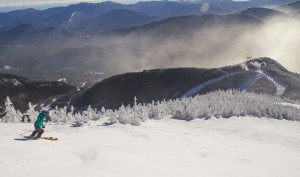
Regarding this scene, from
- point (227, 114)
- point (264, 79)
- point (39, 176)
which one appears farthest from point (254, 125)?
point (264, 79)

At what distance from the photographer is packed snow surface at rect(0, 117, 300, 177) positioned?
19234 mm

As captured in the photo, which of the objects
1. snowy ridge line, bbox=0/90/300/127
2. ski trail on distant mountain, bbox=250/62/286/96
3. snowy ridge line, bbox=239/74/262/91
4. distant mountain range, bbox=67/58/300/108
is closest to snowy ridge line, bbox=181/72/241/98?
distant mountain range, bbox=67/58/300/108

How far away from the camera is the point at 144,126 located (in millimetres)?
37656

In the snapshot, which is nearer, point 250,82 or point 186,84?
point 250,82

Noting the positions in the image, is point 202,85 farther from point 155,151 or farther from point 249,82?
point 155,151

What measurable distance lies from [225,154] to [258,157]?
8.06 ft

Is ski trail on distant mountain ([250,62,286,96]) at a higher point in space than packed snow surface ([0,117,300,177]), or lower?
higher

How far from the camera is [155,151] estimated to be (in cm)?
2628

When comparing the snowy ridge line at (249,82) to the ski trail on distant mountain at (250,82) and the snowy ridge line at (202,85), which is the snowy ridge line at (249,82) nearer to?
the ski trail on distant mountain at (250,82)

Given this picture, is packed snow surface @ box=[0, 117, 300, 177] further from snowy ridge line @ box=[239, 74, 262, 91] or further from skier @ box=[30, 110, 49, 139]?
snowy ridge line @ box=[239, 74, 262, 91]

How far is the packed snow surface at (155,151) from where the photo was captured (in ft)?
63.1

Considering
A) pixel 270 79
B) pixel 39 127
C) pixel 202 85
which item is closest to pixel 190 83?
pixel 202 85

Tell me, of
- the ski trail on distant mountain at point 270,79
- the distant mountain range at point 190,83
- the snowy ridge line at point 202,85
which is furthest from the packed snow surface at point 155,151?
the snowy ridge line at point 202,85

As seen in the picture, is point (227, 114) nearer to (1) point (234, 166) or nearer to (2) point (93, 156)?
(1) point (234, 166)
